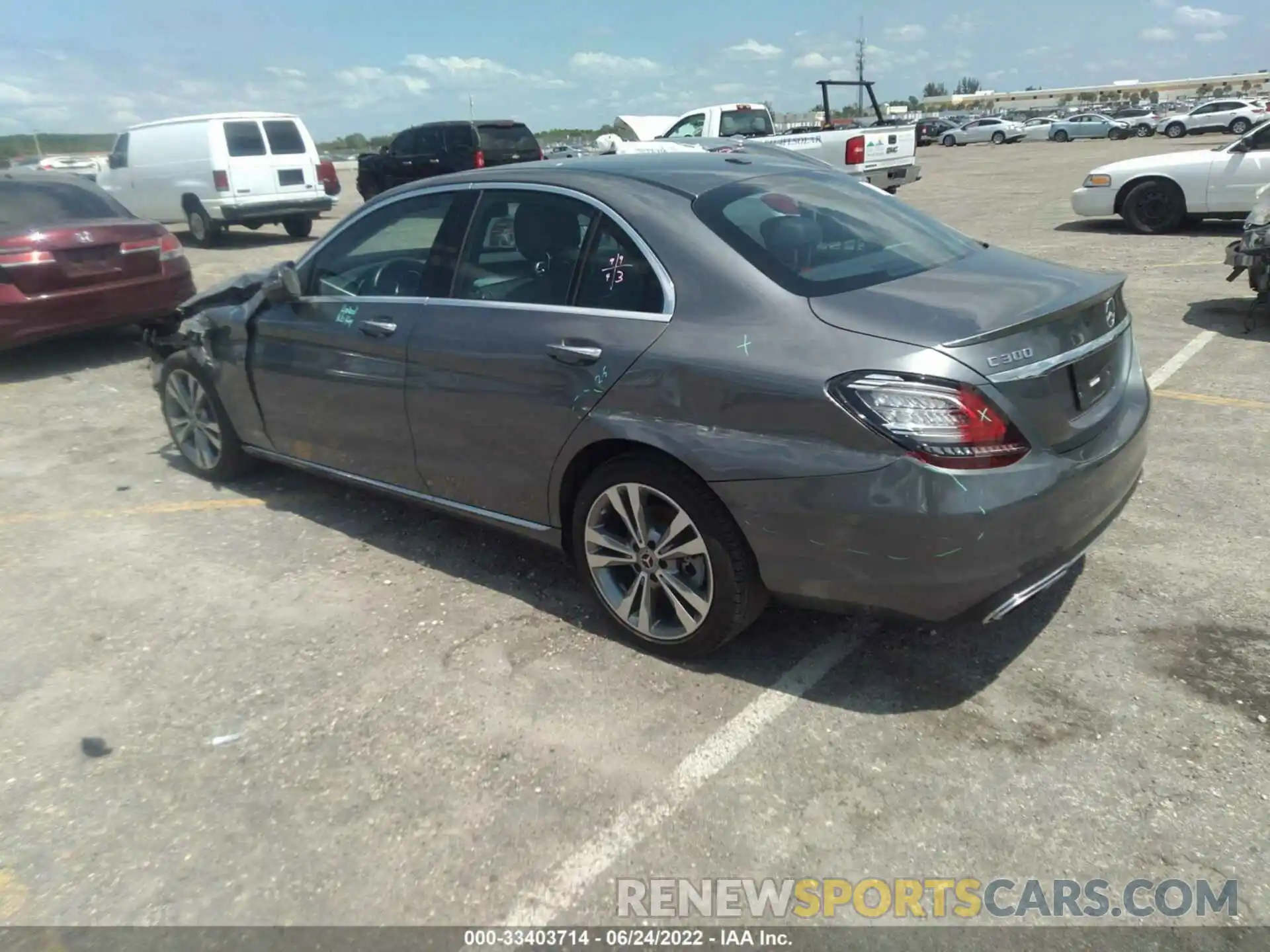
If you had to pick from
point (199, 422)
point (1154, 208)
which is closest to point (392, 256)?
point (199, 422)

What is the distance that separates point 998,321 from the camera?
2.84 m

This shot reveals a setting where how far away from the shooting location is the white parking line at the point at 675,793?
241 cm

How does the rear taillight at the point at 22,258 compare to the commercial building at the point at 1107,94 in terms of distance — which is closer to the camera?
the rear taillight at the point at 22,258

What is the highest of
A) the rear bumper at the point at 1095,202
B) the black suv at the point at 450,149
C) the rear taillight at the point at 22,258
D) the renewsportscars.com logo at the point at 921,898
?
the black suv at the point at 450,149

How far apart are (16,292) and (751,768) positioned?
7.21 meters

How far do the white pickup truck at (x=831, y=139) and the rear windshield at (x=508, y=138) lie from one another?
2837 millimetres

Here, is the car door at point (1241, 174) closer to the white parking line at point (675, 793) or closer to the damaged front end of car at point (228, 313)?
the white parking line at point (675, 793)

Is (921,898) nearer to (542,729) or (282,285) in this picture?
(542,729)

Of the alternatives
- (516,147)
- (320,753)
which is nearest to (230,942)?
(320,753)

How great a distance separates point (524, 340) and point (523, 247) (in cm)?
45

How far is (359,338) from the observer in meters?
4.14

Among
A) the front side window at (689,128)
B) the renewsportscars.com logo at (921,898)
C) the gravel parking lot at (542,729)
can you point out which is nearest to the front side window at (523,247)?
the gravel parking lot at (542,729)

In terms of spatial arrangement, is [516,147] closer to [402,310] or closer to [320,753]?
[402,310]

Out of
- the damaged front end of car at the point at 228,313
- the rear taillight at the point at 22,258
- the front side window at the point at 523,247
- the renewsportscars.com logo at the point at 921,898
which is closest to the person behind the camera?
the renewsportscars.com logo at the point at 921,898
